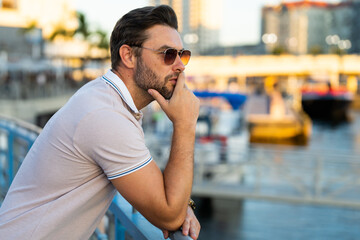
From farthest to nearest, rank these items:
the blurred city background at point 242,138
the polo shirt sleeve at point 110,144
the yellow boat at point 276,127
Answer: the yellow boat at point 276,127
the blurred city background at point 242,138
the polo shirt sleeve at point 110,144

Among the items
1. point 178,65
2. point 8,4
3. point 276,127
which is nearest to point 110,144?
point 178,65

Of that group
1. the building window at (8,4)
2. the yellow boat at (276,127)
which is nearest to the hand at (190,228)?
the yellow boat at (276,127)

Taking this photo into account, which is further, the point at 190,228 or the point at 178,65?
the point at 178,65

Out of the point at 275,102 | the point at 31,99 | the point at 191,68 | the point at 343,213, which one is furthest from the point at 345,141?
the point at 191,68

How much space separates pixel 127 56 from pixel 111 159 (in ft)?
1.64

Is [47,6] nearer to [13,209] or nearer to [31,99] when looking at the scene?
[31,99]

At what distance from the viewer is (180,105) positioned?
191 cm

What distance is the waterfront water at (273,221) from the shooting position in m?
13.6

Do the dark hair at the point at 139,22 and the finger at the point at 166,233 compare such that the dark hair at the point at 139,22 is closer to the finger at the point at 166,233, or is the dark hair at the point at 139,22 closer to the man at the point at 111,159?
the man at the point at 111,159

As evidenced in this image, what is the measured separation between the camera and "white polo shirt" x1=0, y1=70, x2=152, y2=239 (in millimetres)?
1617

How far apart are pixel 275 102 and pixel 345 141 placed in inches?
595

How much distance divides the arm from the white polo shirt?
45 millimetres

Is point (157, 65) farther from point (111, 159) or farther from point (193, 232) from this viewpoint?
point (193, 232)

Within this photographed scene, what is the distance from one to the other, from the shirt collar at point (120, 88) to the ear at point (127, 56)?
0.23 ft
